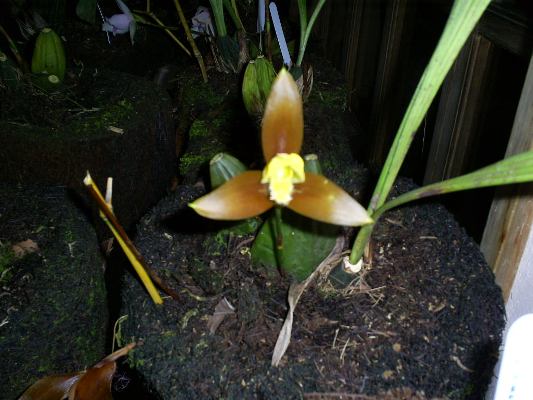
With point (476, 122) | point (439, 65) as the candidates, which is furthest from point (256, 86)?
point (439, 65)

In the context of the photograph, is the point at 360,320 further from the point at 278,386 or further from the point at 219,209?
the point at 219,209

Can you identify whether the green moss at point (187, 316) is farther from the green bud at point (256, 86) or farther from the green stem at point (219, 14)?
the green stem at point (219, 14)

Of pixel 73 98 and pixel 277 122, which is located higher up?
pixel 277 122

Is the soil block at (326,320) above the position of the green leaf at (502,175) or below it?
below

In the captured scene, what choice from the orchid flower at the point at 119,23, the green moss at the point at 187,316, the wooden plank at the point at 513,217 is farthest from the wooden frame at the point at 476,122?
the orchid flower at the point at 119,23

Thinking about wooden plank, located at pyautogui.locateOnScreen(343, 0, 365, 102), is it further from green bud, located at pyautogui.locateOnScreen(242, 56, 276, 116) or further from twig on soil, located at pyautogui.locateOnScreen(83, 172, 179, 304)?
twig on soil, located at pyautogui.locateOnScreen(83, 172, 179, 304)

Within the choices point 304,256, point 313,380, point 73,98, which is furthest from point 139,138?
point 313,380

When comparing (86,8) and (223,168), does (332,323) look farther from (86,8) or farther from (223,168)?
(86,8)
